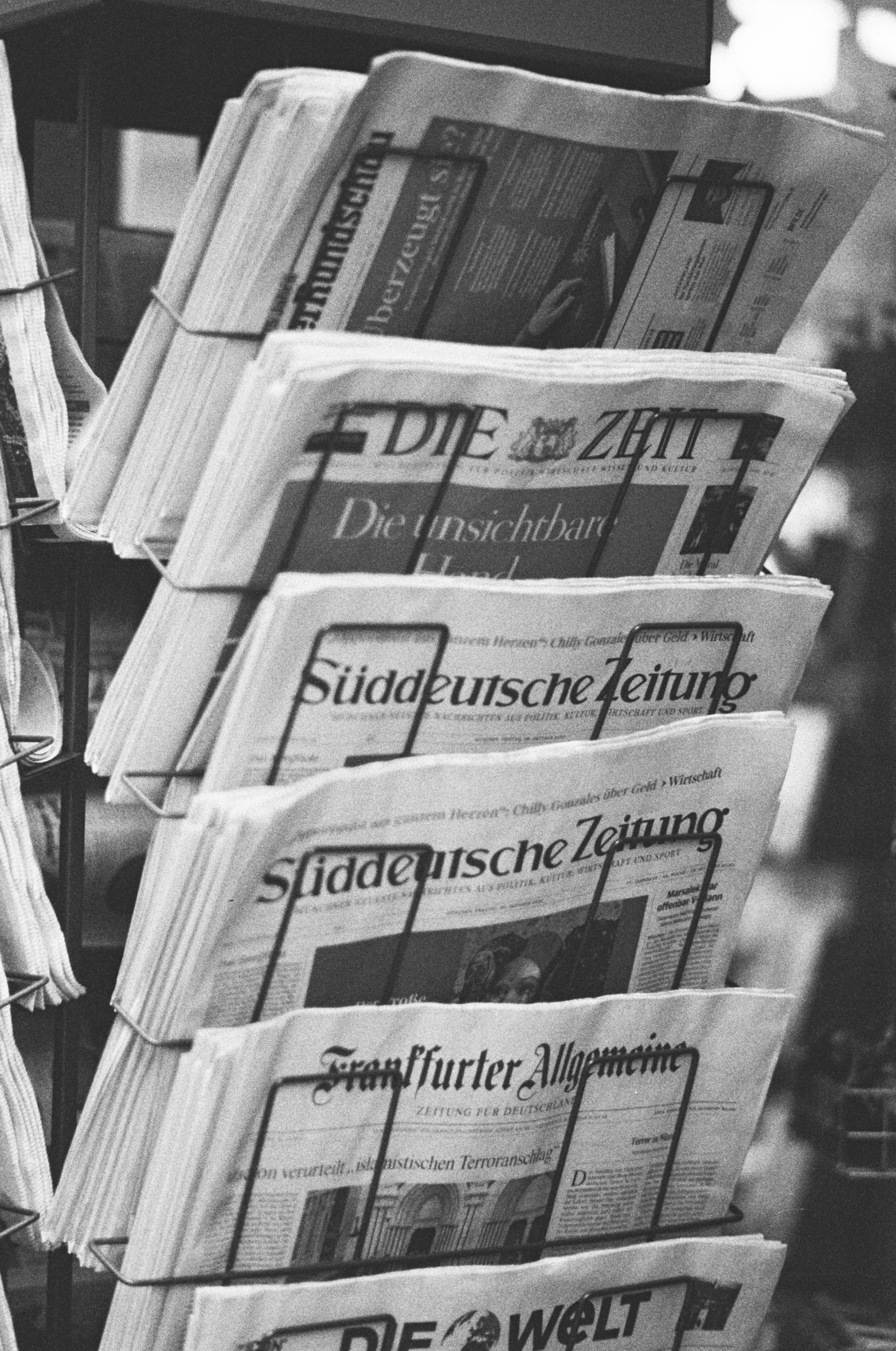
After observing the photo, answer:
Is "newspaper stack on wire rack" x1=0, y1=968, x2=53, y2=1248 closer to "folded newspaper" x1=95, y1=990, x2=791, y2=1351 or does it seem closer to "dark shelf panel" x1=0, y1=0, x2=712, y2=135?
"folded newspaper" x1=95, y1=990, x2=791, y2=1351

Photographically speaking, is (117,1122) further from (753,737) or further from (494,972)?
(753,737)

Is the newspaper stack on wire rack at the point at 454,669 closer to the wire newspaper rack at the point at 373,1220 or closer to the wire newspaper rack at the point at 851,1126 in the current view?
the wire newspaper rack at the point at 373,1220

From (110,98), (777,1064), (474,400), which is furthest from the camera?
(777,1064)

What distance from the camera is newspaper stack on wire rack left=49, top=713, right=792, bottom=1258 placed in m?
0.72

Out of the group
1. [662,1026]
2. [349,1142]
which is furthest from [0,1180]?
[662,1026]

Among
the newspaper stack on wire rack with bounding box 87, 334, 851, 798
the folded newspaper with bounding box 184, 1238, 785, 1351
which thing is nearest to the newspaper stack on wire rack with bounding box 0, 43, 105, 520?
the newspaper stack on wire rack with bounding box 87, 334, 851, 798

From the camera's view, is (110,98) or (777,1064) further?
(777,1064)

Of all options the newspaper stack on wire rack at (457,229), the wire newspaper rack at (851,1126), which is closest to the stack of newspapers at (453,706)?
the newspaper stack on wire rack at (457,229)

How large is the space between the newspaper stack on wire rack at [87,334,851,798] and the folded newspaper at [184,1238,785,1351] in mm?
273

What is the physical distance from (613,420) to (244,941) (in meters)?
0.32

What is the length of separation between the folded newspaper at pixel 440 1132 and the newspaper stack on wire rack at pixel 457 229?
0.94ft

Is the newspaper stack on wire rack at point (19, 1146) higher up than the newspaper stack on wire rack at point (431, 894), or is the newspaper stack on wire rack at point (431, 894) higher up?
the newspaper stack on wire rack at point (431, 894)

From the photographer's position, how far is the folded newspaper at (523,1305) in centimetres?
74

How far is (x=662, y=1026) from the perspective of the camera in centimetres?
83
